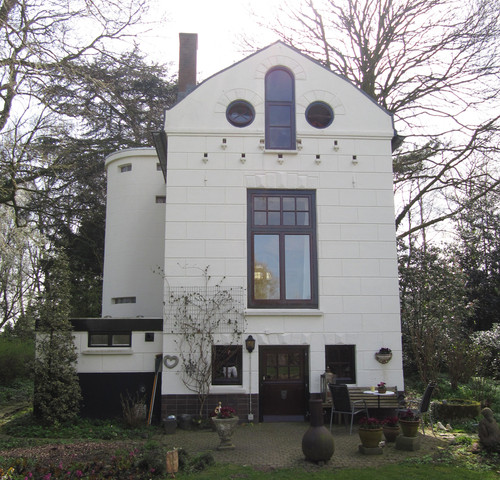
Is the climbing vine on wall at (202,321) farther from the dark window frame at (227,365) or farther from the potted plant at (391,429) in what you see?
the potted plant at (391,429)

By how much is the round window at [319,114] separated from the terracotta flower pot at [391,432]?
7.75 metres

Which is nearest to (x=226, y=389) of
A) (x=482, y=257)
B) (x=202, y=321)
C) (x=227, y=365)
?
(x=227, y=365)

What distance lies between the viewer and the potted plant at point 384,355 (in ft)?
42.0

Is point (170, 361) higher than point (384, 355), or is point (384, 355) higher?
point (384, 355)

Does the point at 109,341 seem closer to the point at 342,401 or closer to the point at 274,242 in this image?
the point at 274,242

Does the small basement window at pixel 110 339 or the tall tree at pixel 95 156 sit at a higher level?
the tall tree at pixel 95 156

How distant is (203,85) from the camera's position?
13953 mm

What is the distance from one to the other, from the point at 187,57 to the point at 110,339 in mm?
8577

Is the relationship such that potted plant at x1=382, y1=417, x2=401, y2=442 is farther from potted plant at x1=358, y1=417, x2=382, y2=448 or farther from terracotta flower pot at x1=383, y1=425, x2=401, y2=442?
potted plant at x1=358, y1=417, x2=382, y2=448

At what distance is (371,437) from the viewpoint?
955 cm

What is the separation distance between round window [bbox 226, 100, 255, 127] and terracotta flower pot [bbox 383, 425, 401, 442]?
8150 mm

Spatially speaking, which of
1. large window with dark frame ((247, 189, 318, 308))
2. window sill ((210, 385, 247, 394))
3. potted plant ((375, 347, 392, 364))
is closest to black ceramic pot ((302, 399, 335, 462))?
window sill ((210, 385, 247, 394))

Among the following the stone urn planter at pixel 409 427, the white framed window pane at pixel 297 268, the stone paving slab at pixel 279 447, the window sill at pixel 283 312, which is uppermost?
the white framed window pane at pixel 297 268

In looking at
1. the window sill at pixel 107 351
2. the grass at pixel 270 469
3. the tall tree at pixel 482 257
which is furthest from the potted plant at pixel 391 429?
the tall tree at pixel 482 257
